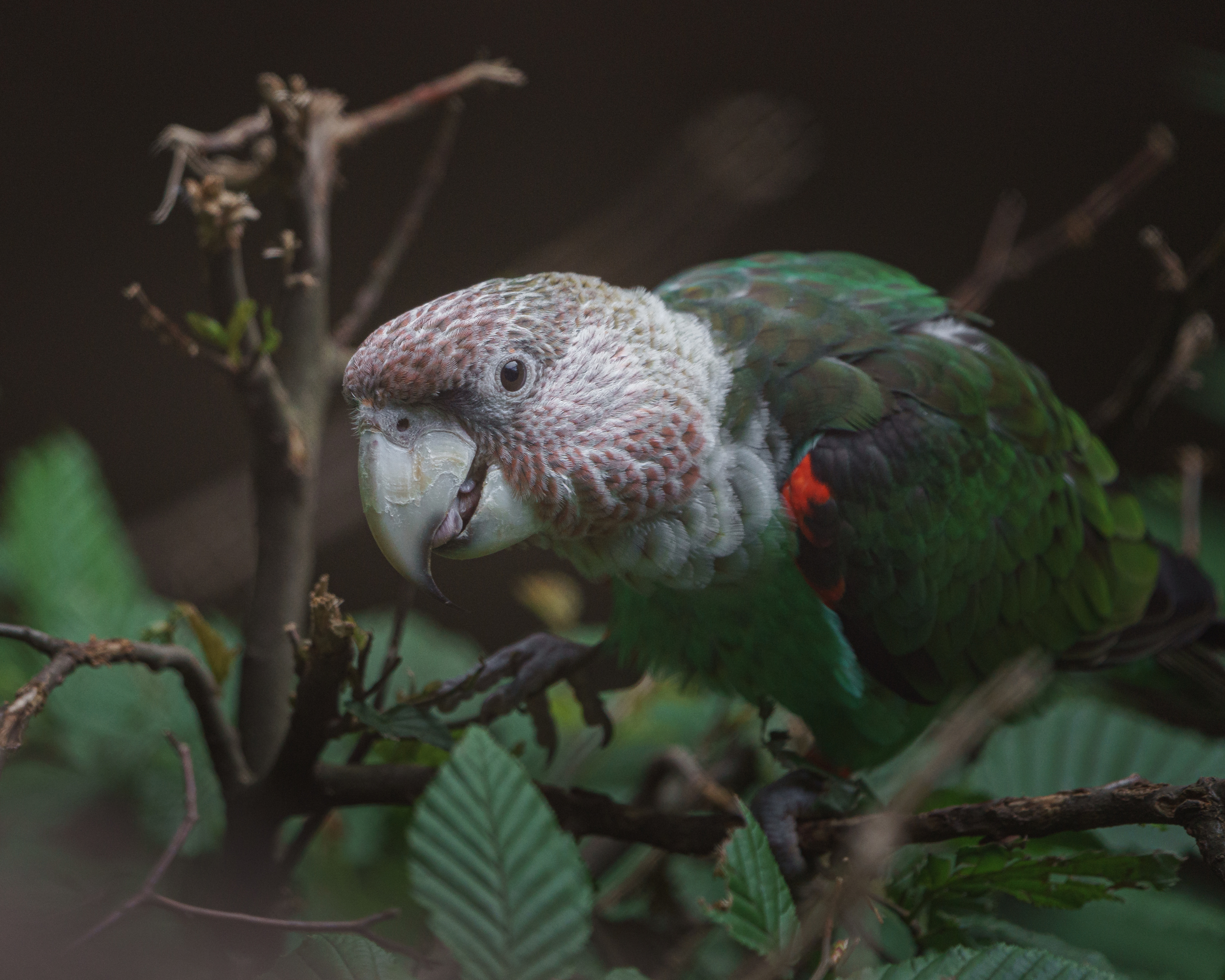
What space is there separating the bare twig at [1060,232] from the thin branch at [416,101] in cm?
94

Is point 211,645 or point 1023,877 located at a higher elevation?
point 211,645

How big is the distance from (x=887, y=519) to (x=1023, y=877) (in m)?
0.54

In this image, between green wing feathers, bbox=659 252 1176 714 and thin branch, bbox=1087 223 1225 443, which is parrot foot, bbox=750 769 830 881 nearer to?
green wing feathers, bbox=659 252 1176 714

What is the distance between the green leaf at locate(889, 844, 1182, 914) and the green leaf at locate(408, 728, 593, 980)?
521mm

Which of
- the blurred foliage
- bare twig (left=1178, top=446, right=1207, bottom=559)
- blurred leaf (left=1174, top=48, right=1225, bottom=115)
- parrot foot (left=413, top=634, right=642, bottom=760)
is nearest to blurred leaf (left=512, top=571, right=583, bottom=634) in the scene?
the blurred foliage

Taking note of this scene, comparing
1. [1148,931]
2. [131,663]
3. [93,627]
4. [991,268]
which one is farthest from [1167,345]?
[93,627]

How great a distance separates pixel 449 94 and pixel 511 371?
2.04ft

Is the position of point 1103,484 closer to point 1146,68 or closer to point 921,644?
point 921,644

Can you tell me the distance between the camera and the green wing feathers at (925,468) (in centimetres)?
143

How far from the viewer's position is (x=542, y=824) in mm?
857

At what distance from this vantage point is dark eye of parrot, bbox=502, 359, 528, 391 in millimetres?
1198

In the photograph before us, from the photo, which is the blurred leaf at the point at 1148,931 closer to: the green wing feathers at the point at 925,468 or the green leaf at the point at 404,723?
the green wing feathers at the point at 925,468

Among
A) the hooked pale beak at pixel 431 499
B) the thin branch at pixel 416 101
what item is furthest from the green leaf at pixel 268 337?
the thin branch at pixel 416 101

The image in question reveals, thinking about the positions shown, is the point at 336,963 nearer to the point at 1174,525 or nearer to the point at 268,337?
the point at 268,337
